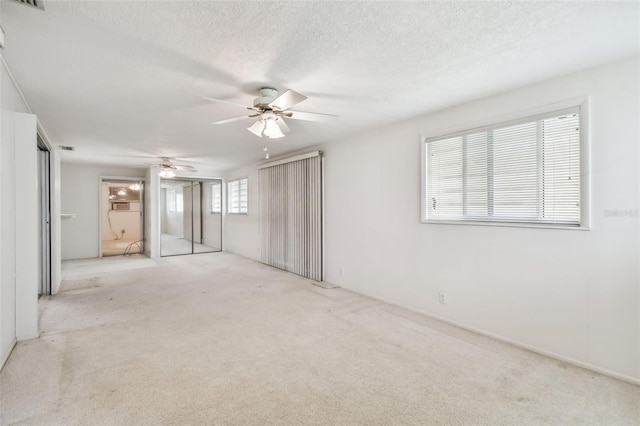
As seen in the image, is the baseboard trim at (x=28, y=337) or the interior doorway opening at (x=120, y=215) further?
the interior doorway opening at (x=120, y=215)

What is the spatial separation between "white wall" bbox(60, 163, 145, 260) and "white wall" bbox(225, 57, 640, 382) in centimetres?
680

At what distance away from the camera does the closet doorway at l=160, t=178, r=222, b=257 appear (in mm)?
8516

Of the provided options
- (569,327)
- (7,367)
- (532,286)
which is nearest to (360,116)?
(532,286)

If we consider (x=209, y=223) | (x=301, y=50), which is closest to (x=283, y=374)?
(x=301, y=50)

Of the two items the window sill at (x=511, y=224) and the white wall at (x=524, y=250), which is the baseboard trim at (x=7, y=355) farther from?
the window sill at (x=511, y=224)

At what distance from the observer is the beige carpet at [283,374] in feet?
5.86

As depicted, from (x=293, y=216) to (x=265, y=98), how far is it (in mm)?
3246

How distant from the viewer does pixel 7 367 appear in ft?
7.39

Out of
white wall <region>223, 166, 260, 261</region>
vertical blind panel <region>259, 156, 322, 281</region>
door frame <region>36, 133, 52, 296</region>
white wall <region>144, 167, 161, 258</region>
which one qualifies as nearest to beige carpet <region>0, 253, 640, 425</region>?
door frame <region>36, 133, 52, 296</region>

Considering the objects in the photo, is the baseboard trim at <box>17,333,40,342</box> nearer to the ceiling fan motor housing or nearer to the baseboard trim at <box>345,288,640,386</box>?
the ceiling fan motor housing

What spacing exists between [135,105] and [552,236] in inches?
168

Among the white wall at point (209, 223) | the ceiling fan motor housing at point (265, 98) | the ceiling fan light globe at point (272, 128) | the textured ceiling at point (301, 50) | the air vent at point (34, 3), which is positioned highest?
the textured ceiling at point (301, 50)

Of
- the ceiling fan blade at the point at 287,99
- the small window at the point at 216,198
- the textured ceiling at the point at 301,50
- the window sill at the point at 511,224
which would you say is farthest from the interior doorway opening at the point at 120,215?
the window sill at the point at 511,224

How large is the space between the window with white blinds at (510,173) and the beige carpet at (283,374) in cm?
125
